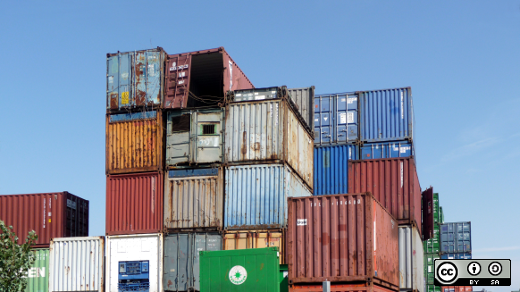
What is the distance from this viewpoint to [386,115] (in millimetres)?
31250

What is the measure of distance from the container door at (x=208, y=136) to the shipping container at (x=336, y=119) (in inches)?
286

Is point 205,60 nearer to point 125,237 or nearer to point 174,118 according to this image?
point 174,118

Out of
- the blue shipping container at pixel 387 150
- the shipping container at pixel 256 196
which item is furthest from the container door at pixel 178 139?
the blue shipping container at pixel 387 150

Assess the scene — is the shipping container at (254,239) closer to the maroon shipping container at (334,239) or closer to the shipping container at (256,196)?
the shipping container at (256,196)

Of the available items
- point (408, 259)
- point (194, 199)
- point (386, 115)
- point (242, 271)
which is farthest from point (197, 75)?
point (242, 271)

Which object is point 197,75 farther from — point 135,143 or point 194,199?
point 194,199

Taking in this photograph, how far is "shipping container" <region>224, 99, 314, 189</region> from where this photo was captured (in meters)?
25.2

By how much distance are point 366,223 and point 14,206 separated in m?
19.4

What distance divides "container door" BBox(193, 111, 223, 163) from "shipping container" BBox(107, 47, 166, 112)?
2.31m

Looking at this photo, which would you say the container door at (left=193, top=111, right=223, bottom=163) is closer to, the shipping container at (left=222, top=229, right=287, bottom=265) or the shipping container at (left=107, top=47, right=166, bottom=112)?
the shipping container at (left=107, top=47, right=166, bottom=112)

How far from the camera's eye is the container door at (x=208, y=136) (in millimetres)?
26016

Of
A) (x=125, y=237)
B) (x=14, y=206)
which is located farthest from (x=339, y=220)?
(x=14, y=206)

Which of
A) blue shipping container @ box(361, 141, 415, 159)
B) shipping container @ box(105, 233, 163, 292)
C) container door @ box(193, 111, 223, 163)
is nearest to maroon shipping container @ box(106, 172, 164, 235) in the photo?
shipping container @ box(105, 233, 163, 292)

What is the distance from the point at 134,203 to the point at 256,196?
5778 mm
